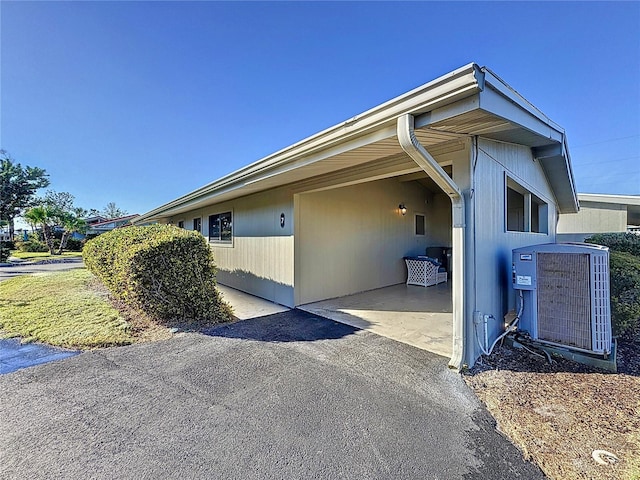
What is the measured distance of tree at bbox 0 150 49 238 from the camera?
73.4ft

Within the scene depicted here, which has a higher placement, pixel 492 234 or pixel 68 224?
pixel 68 224

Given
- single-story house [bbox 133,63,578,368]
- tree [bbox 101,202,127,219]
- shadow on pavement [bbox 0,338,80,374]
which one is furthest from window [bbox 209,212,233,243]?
tree [bbox 101,202,127,219]

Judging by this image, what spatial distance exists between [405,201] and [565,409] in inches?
269

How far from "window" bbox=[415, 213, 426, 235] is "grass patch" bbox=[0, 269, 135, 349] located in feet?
26.1

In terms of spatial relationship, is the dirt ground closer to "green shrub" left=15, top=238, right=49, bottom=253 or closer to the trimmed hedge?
the trimmed hedge

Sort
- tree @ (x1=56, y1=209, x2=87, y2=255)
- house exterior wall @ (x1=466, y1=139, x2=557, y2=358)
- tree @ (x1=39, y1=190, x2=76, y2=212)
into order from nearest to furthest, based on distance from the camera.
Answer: house exterior wall @ (x1=466, y1=139, x2=557, y2=358) < tree @ (x1=56, y1=209, x2=87, y2=255) < tree @ (x1=39, y1=190, x2=76, y2=212)

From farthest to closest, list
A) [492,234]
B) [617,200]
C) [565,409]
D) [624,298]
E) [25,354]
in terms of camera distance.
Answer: [617,200] < [624,298] < [492,234] < [25,354] < [565,409]

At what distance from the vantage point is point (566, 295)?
325cm

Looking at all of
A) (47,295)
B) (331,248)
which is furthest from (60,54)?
(331,248)

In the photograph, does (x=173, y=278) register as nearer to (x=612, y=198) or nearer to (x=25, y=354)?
(x=25, y=354)

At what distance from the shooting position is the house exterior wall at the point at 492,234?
3.27 m

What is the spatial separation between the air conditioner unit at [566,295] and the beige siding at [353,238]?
11.8 ft

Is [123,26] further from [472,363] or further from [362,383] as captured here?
[472,363]

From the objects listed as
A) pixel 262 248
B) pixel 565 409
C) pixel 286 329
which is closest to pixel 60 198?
pixel 262 248
